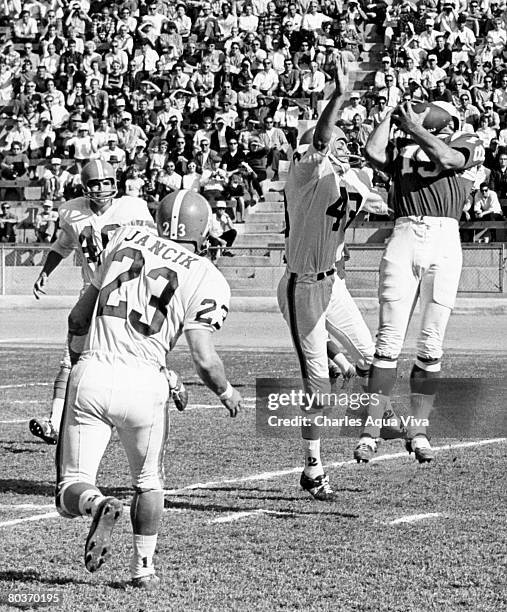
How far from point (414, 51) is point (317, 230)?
20.2m

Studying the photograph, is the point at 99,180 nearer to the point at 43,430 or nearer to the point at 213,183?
the point at 43,430

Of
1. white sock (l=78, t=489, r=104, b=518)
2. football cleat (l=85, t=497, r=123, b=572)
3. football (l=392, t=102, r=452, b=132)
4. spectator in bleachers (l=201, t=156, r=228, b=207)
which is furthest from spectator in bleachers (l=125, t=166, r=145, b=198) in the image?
football cleat (l=85, t=497, r=123, b=572)

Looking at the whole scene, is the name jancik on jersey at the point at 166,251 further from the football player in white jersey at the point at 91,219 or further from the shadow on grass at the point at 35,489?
the football player in white jersey at the point at 91,219

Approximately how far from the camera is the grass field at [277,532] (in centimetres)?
546

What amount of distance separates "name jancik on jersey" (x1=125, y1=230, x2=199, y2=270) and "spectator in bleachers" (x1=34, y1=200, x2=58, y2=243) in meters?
20.5

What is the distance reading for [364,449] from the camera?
26.0ft

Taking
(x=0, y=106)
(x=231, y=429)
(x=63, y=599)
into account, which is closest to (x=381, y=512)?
(x=63, y=599)

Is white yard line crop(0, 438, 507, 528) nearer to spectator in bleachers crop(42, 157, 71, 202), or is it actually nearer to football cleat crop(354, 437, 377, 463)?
football cleat crop(354, 437, 377, 463)

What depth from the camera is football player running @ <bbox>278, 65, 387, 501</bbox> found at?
756 cm

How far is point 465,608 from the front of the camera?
527 cm

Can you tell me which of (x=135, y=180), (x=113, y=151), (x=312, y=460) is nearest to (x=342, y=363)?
(x=312, y=460)

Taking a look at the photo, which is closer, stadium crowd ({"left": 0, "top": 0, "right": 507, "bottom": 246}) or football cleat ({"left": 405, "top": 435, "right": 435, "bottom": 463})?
football cleat ({"left": 405, "top": 435, "right": 435, "bottom": 463})

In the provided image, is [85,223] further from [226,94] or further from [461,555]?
[226,94]

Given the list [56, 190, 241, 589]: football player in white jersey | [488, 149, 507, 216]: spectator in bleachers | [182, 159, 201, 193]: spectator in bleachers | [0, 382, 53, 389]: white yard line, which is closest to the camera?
[56, 190, 241, 589]: football player in white jersey
